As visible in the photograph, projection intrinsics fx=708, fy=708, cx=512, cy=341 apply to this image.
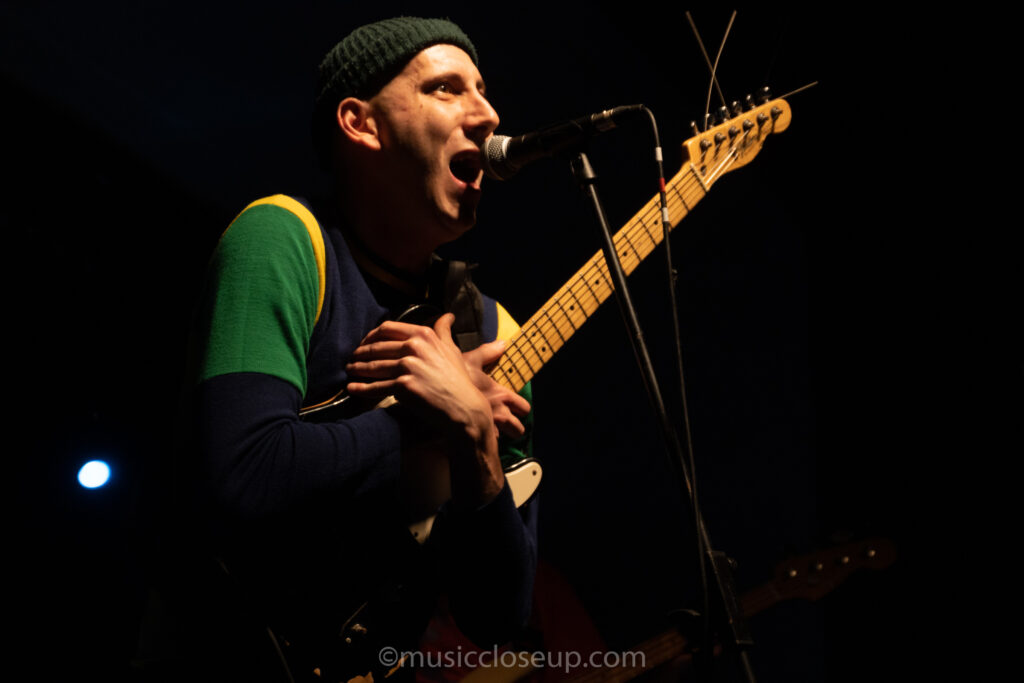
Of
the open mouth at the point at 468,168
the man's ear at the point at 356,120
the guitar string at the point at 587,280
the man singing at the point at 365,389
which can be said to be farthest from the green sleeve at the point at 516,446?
the man's ear at the point at 356,120

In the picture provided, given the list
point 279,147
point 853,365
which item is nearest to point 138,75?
point 279,147

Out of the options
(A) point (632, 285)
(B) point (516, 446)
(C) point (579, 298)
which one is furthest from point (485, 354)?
(A) point (632, 285)

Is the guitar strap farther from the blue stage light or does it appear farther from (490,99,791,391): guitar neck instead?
the blue stage light

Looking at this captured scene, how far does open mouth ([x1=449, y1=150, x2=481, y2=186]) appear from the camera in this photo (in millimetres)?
1574

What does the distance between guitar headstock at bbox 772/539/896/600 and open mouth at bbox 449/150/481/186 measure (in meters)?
2.07

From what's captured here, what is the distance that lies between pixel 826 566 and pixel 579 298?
177 cm

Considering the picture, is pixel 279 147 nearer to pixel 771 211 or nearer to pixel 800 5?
pixel 800 5

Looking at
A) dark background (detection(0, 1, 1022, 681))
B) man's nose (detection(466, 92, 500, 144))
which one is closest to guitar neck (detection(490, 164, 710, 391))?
man's nose (detection(466, 92, 500, 144))

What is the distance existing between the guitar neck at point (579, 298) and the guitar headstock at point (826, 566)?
1.59m

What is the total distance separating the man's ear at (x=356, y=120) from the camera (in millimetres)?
1559

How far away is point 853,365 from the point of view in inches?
136

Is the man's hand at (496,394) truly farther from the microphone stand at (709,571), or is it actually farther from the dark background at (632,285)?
the dark background at (632,285)

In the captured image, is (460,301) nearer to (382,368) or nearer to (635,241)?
(382,368)

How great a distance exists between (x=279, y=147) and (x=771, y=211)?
2.52 m
